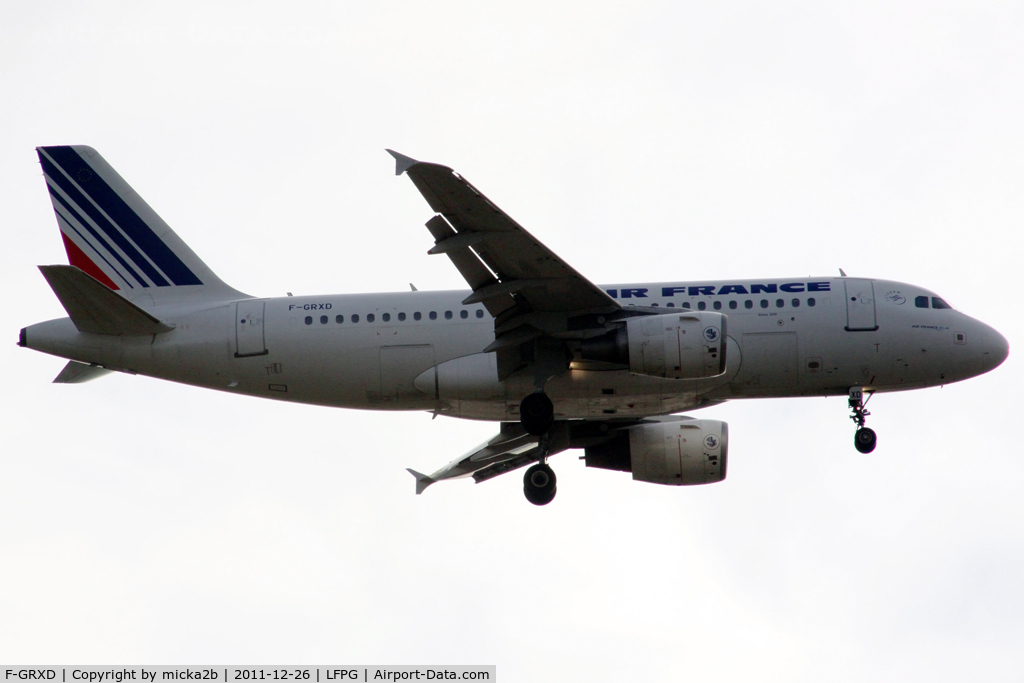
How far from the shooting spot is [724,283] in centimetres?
3034

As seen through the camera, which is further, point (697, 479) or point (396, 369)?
point (697, 479)

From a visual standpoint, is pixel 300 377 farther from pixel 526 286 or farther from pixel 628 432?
pixel 628 432

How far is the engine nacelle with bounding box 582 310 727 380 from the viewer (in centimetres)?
2723

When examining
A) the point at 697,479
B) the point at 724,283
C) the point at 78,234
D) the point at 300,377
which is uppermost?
the point at 78,234

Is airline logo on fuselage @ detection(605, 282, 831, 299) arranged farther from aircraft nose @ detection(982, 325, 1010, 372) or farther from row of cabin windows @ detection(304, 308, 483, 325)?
aircraft nose @ detection(982, 325, 1010, 372)

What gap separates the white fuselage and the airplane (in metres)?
0.04

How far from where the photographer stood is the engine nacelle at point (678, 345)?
27.2 meters

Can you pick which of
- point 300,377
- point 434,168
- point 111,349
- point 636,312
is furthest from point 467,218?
point 111,349

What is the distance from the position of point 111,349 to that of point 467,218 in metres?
10.4

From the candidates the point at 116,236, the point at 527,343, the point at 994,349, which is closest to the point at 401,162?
the point at 527,343

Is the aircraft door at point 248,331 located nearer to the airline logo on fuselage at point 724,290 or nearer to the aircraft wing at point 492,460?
the aircraft wing at point 492,460

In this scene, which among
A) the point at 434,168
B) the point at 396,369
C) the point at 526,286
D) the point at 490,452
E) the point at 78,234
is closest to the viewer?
the point at 434,168

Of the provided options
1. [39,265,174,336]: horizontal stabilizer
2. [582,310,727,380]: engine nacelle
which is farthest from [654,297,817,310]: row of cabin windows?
[39,265,174,336]: horizontal stabilizer

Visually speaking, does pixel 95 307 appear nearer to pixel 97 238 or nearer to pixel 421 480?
pixel 97 238
